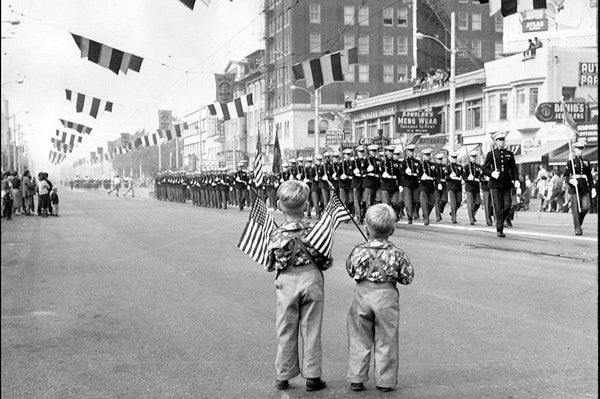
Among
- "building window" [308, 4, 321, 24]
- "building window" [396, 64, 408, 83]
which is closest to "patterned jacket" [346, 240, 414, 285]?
"building window" [308, 4, 321, 24]

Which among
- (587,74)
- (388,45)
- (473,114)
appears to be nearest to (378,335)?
(587,74)

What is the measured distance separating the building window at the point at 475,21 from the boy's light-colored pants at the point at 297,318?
233 ft

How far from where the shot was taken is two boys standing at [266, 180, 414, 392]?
200 inches

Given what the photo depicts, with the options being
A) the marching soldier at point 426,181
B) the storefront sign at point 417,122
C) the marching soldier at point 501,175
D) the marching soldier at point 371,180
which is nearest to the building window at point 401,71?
the storefront sign at point 417,122

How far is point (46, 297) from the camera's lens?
9086 millimetres

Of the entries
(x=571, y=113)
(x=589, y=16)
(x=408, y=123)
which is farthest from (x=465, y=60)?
(x=571, y=113)

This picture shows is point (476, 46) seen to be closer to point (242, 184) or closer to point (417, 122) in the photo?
point (417, 122)

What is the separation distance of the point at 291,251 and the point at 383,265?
602mm

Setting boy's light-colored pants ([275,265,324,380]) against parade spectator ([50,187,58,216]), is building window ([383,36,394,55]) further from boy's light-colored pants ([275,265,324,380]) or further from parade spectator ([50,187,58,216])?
boy's light-colored pants ([275,265,324,380])

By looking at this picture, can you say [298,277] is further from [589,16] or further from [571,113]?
[589,16]

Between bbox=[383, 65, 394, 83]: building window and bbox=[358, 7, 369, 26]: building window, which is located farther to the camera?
bbox=[383, 65, 394, 83]: building window

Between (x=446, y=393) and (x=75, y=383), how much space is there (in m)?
2.48

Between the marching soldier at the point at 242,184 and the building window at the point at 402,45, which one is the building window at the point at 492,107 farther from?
the building window at the point at 402,45

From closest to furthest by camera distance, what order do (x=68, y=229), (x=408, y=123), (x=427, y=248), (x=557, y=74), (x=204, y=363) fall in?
(x=204, y=363) → (x=427, y=248) → (x=68, y=229) → (x=557, y=74) → (x=408, y=123)
